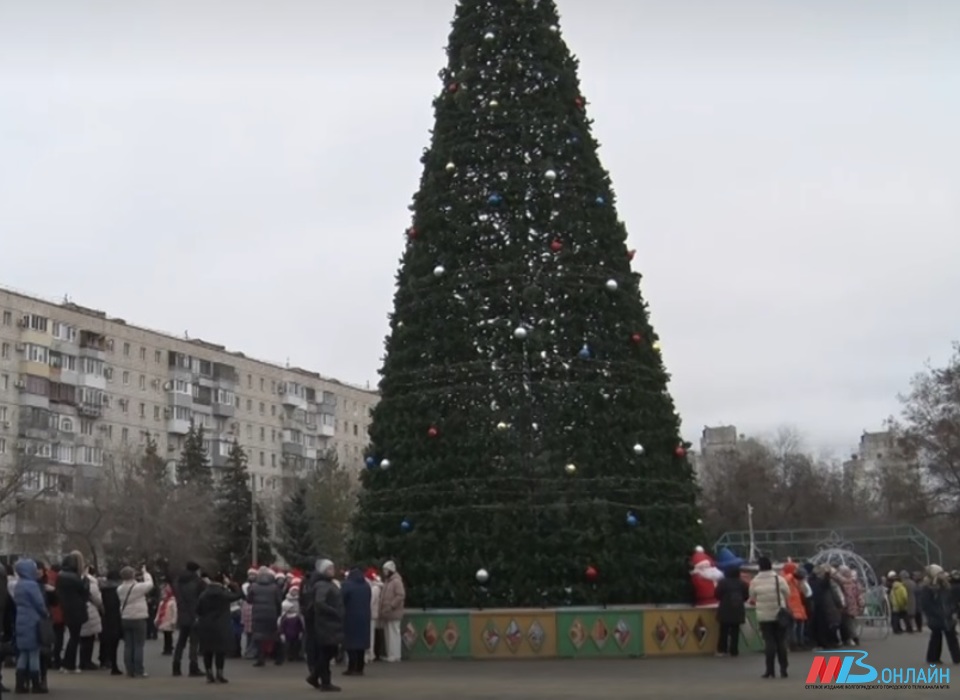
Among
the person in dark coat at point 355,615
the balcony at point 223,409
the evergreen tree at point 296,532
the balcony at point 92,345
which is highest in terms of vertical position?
the balcony at point 92,345

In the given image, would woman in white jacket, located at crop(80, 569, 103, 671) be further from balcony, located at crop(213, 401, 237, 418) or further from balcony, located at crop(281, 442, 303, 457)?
balcony, located at crop(281, 442, 303, 457)

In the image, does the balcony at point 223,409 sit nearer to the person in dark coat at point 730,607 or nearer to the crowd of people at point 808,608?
the crowd of people at point 808,608

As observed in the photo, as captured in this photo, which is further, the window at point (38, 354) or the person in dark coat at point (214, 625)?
the window at point (38, 354)

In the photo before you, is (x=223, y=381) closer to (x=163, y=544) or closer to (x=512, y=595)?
(x=163, y=544)

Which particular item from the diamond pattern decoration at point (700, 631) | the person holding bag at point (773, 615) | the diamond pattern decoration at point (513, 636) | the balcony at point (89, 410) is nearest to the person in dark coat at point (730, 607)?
the diamond pattern decoration at point (700, 631)

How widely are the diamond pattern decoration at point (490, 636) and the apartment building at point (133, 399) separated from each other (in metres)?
42.9

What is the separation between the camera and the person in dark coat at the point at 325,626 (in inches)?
595

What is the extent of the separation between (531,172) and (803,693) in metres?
10.4

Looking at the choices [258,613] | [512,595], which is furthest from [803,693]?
[258,613]

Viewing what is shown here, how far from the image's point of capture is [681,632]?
62.7 ft

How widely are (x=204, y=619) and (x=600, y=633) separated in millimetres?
6322

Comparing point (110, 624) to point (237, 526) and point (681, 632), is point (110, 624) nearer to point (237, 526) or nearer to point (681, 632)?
point (681, 632)

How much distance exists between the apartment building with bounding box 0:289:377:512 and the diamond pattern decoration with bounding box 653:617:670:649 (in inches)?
1740

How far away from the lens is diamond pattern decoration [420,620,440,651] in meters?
19.0
